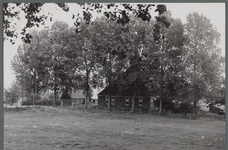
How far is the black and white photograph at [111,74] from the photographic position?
4.16 metres

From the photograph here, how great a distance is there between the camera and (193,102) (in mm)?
6590

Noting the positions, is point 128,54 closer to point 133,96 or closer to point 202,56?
point 202,56

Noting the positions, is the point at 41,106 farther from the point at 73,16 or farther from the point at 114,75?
the point at 73,16

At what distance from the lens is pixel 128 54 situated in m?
6.05

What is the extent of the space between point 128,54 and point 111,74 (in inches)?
131

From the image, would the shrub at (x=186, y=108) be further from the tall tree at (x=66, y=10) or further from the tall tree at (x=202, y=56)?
the tall tree at (x=66, y=10)

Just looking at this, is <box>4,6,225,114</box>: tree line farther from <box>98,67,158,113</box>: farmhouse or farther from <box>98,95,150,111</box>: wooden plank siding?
<box>98,67,158,113</box>: farmhouse

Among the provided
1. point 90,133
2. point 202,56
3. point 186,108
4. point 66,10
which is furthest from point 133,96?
point 66,10

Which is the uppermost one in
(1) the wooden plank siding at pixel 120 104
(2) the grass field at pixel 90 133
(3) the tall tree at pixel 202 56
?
(3) the tall tree at pixel 202 56

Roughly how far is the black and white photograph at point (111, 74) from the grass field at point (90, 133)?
0.10 ft

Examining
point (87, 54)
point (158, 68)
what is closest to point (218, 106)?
point (158, 68)

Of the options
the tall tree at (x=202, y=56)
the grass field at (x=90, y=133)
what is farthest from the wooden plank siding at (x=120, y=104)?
the tall tree at (x=202, y=56)

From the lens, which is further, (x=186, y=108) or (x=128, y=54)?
(x=186, y=108)

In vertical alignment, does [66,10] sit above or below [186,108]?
above
